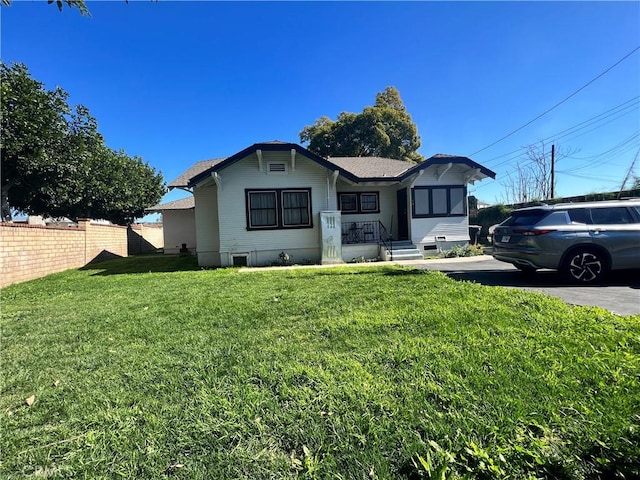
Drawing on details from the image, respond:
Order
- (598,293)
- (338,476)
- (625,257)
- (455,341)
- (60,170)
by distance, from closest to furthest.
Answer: (338,476), (455,341), (598,293), (625,257), (60,170)

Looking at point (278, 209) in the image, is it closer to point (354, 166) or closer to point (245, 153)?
point (245, 153)

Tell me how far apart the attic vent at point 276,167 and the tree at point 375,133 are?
16712mm

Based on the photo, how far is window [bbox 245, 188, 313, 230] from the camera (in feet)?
39.0

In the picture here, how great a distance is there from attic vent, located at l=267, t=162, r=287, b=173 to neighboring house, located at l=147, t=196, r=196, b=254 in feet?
30.0

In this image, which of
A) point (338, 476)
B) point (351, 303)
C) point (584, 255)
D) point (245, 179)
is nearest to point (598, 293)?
point (584, 255)

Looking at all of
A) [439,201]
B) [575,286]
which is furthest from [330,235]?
[575,286]

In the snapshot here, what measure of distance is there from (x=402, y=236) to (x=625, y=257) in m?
8.32

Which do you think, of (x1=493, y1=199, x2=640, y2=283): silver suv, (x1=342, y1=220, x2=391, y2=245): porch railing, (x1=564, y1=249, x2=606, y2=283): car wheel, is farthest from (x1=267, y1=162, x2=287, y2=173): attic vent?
(x1=564, y1=249, x2=606, y2=283): car wheel

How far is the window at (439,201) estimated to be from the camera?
44.0 feet

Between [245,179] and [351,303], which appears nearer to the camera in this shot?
[351,303]

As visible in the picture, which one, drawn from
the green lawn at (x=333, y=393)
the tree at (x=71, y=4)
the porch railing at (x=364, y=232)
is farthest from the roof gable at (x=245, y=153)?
the tree at (x=71, y=4)

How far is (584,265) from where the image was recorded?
6.54 m

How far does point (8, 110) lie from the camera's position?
11219mm

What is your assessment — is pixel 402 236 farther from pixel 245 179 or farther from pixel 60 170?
pixel 60 170
